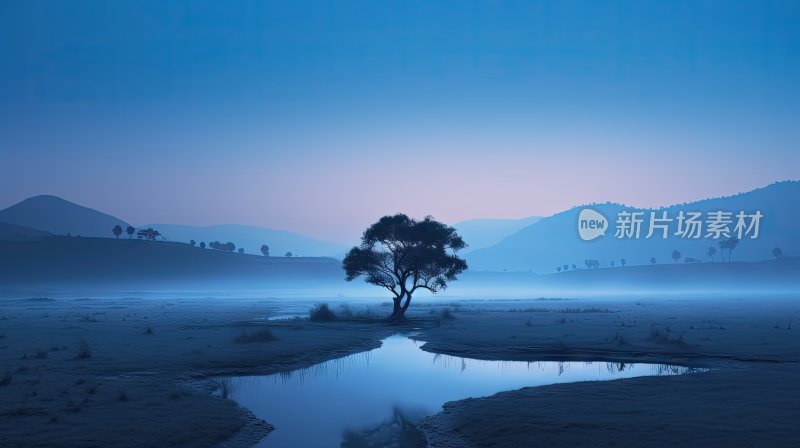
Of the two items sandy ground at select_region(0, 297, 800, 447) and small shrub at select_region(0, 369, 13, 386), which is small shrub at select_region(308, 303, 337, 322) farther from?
small shrub at select_region(0, 369, 13, 386)

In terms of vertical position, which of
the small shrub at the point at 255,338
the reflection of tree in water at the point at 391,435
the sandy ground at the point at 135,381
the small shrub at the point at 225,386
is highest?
the small shrub at the point at 255,338

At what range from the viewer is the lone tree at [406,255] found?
6056 cm

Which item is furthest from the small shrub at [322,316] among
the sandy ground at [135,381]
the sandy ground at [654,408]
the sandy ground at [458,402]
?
the sandy ground at [654,408]

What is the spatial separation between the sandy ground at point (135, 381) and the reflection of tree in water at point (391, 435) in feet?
8.34

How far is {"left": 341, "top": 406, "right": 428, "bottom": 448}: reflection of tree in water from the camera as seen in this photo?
1410 cm

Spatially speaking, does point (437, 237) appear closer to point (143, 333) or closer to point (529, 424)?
point (143, 333)

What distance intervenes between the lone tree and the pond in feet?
93.3

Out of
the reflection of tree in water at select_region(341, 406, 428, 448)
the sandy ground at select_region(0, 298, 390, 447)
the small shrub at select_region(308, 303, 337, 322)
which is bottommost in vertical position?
the reflection of tree in water at select_region(341, 406, 428, 448)

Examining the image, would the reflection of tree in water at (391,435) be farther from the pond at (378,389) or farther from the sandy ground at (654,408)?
the sandy ground at (654,408)

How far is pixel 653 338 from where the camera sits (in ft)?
114

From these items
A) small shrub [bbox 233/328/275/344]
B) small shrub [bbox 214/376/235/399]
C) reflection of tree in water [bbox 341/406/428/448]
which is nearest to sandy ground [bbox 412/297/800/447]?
reflection of tree in water [bbox 341/406/428/448]

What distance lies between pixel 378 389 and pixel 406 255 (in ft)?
128

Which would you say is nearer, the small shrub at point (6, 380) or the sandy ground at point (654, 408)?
the sandy ground at point (654, 408)

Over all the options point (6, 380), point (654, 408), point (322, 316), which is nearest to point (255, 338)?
point (6, 380)
